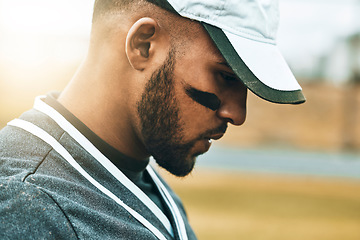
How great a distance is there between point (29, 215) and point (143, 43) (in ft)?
1.73

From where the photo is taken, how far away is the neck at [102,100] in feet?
3.70

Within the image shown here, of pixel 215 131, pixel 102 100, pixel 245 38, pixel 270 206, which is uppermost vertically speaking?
pixel 245 38

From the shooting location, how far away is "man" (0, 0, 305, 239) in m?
0.96

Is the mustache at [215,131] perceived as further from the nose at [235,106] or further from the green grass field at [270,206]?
the green grass field at [270,206]

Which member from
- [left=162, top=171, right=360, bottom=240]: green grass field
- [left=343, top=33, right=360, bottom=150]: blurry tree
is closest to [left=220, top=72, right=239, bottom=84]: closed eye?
[left=162, top=171, right=360, bottom=240]: green grass field

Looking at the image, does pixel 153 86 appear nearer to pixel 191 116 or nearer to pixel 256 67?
pixel 191 116

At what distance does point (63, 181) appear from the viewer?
3.05 ft

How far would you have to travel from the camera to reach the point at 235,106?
116 centimetres

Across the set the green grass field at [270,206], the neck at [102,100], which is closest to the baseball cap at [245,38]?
the neck at [102,100]

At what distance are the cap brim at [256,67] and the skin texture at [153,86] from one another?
46mm

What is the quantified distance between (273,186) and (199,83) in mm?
6068

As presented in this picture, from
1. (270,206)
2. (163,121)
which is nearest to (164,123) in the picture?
(163,121)

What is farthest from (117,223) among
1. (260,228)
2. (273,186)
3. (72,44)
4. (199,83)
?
(72,44)

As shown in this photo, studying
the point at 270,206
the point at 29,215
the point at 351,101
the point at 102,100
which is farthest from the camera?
the point at 351,101
